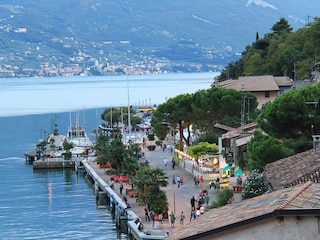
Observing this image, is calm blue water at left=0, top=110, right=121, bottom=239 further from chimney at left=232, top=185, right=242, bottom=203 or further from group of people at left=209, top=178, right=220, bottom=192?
chimney at left=232, top=185, right=242, bottom=203

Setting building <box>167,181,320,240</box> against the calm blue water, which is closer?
building <box>167,181,320,240</box>

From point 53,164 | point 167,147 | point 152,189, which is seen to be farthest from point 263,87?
point 152,189

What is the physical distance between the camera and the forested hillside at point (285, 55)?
75.6 metres

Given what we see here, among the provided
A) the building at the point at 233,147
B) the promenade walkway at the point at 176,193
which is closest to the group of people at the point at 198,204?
the promenade walkway at the point at 176,193

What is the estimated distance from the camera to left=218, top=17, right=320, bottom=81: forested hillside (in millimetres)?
75562

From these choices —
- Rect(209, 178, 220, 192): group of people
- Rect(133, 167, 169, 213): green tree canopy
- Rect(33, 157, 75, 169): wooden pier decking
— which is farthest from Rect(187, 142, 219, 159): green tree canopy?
Rect(33, 157, 75, 169): wooden pier decking

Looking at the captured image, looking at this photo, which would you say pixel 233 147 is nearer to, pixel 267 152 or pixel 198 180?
pixel 198 180

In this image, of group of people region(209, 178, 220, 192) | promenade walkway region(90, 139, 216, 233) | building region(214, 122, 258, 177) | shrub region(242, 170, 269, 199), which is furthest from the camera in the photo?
building region(214, 122, 258, 177)

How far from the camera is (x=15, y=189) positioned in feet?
181

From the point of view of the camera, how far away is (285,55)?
79.8 metres

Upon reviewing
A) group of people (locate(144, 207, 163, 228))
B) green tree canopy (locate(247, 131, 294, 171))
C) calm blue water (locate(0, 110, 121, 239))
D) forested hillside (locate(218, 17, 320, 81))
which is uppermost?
forested hillside (locate(218, 17, 320, 81))

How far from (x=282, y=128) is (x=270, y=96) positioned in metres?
36.5

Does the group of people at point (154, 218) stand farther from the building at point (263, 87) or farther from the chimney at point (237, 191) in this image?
the building at point (263, 87)

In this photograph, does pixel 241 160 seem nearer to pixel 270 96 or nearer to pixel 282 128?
pixel 282 128
